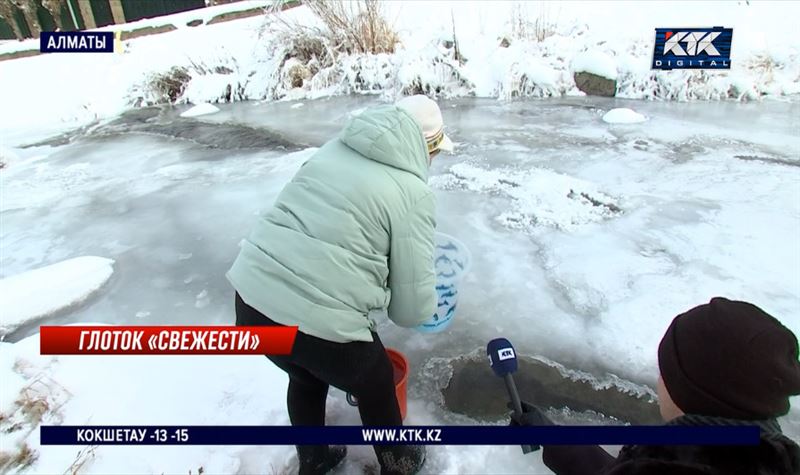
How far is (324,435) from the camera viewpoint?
65.2 inches

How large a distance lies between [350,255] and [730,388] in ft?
2.89

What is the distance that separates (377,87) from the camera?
24.9ft

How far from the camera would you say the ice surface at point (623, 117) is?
546 cm

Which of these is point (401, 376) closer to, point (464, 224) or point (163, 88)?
point (464, 224)

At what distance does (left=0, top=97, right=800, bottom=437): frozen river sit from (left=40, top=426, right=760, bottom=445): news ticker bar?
1.42 feet

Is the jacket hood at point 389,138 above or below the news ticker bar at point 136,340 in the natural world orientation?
above

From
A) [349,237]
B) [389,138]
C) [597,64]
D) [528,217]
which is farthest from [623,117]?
[349,237]

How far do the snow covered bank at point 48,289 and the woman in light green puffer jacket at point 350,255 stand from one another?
75.6 inches

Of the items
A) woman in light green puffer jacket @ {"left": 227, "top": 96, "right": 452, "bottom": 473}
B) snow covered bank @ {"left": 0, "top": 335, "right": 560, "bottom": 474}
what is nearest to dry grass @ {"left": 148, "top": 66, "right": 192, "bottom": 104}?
snow covered bank @ {"left": 0, "top": 335, "right": 560, "bottom": 474}

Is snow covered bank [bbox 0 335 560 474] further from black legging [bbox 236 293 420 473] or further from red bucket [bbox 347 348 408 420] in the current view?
black legging [bbox 236 293 420 473]

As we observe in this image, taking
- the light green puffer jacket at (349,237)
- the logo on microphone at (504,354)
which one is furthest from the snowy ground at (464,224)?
the light green puffer jacket at (349,237)

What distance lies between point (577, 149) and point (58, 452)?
4309 millimetres

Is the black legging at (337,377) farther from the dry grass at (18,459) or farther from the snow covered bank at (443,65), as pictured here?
the snow covered bank at (443,65)

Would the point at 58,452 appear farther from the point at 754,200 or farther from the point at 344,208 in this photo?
the point at 754,200
